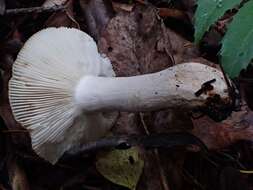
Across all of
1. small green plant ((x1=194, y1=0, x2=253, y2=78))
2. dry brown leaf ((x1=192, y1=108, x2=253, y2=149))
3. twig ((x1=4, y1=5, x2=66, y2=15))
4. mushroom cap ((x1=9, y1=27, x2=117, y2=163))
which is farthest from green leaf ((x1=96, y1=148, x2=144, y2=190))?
twig ((x1=4, y1=5, x2=66, y2=15))

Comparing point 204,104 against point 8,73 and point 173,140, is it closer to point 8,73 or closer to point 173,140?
point 173,140

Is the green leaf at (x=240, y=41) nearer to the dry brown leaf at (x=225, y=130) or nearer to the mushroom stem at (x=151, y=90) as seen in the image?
the mushroom stem at (x=151, y=90)

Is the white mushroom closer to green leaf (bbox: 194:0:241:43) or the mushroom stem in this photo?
the mushroom stem

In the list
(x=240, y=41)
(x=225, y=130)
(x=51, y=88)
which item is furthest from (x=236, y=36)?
(x=51, y=88)

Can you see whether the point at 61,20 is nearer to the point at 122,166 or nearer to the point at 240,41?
the point at 122,166

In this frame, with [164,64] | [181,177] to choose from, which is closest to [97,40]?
[164,64]
